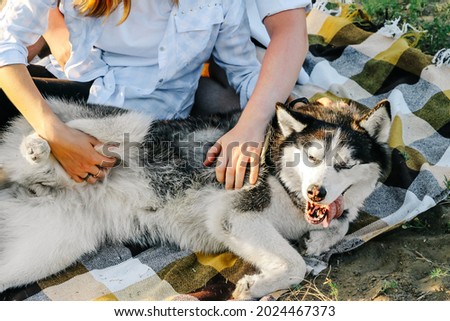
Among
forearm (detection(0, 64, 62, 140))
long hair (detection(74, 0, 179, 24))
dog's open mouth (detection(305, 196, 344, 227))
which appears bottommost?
dog's open mouth (detection(305, 196, 344, 227))

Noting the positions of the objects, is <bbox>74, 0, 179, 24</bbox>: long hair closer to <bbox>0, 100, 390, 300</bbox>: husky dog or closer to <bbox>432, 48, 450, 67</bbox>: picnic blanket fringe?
<bbox>0, 100, 390, 300</bbox>: husky dog

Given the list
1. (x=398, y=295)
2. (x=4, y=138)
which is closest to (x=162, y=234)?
(x=4, y=138)

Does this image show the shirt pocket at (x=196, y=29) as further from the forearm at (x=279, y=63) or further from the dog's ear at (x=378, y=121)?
Answer: the dog's ear at (x=378, y=121)

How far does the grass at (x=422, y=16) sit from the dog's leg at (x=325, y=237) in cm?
219

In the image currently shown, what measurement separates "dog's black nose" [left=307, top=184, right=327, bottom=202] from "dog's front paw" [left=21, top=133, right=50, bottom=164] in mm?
1203

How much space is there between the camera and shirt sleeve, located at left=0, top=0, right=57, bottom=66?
2582 mm

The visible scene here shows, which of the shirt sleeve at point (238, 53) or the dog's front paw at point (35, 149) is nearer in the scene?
the dog's front paw at point (35, 149)

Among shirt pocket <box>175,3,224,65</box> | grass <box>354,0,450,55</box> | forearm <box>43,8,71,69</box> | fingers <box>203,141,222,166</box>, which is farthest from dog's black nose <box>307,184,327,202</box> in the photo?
grass <box>354,0,450,55</box>

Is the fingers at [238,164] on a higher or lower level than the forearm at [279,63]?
lower

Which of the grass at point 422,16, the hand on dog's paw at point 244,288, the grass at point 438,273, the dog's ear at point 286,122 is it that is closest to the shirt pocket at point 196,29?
the dog's ear at point 286,122

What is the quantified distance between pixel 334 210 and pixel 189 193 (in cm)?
71

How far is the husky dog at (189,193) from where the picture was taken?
2510 mm

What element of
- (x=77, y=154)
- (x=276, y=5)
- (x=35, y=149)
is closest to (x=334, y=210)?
(x=276, y=5)

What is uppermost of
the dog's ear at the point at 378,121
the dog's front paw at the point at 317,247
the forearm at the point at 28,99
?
the forearm at the point at 28,99
